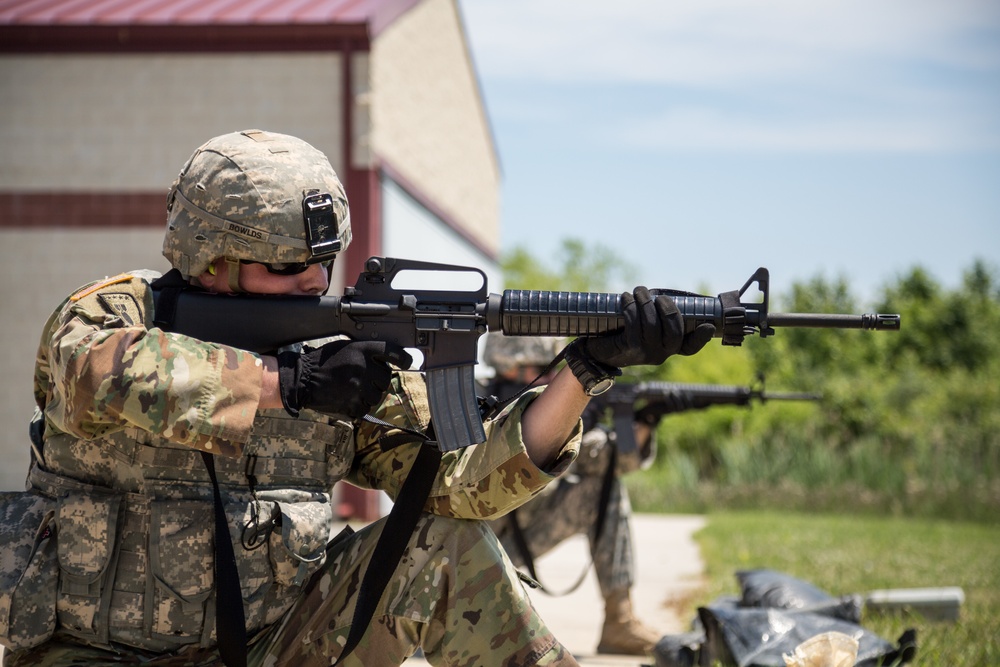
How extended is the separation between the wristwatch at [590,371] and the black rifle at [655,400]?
2.60m

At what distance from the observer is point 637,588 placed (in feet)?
24.5

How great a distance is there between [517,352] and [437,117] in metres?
9.67

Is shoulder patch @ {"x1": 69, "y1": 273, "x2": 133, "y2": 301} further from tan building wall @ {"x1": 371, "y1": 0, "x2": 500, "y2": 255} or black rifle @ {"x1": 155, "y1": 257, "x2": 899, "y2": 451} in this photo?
tan building wall @ {"x1": 371, "y1": 0, "x2": 500, "y2": 255}

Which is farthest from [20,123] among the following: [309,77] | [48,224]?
[309,77]

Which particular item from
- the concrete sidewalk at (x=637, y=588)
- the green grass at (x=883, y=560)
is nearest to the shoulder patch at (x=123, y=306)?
the concrete sidewalk at (x=637, y=588)

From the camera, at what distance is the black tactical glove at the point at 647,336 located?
292cm

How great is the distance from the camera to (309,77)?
34.4 ft

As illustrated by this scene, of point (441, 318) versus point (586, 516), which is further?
point (586, 516)

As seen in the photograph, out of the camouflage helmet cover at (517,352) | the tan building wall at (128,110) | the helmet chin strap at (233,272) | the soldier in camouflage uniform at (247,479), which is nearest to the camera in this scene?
the soldier in camouflage uniform at (247,479)

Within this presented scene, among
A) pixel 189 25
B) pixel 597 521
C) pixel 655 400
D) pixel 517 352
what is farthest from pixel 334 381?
pixel 189 25

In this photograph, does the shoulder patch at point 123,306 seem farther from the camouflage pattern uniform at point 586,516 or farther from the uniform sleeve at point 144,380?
the camouflage pattern uniform at point 586,516

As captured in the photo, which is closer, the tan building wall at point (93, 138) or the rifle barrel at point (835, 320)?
the rifle barrel at point (835, 320)

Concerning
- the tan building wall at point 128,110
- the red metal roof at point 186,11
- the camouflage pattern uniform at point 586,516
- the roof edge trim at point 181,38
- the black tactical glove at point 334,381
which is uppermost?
the red metal roof at point 186,11

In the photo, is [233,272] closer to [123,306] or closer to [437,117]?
[123,306]
